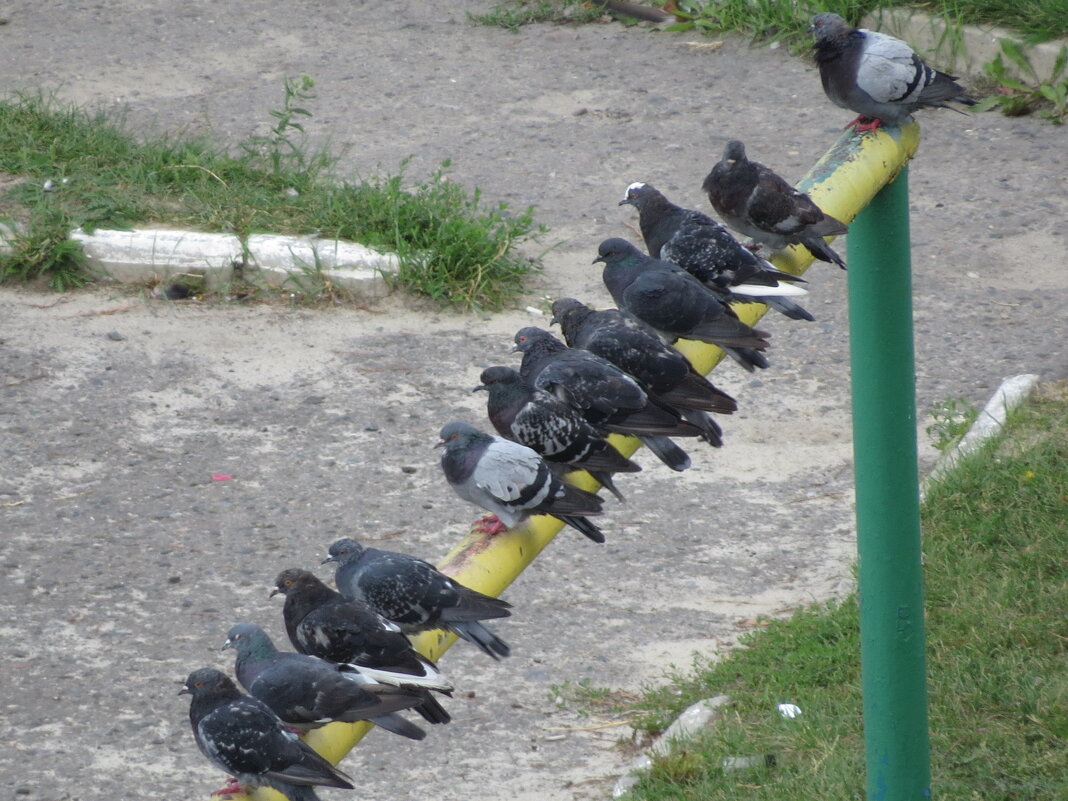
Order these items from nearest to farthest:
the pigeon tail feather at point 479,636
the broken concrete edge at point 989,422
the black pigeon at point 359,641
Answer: the black pigeon at point 359,641 → the pigeon tail feather at point 479,636 → the broken concrete edge at point 989,422

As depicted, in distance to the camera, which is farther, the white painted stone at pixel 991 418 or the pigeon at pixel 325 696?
the white painted stone at pixel 991 418

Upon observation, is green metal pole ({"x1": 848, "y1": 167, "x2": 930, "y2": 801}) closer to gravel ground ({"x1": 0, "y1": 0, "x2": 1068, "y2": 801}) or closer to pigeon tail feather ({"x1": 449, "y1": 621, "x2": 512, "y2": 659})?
pigeon tail feather ({"x1": 449, "y1": 621, "x2": 512, "y2": 659})

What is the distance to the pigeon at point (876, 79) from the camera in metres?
3.29

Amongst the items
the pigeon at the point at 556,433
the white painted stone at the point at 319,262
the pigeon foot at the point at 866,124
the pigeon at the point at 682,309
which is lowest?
the white painted stone at the point at 319,262

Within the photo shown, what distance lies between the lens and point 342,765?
3.88 meters

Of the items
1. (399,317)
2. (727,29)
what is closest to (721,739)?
(399,317)

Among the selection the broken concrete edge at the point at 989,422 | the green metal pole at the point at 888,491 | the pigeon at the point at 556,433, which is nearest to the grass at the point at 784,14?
the broken concrete edge at the point at 989,422

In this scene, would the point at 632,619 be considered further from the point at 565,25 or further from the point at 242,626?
the point at 565,25

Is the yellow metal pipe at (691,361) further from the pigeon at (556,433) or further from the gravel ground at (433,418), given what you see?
the gravel ground at (433,418)

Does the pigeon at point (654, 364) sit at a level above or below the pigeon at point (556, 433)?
above

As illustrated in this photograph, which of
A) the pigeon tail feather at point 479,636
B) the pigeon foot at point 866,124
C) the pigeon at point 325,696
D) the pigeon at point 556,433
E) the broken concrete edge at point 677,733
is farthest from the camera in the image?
the broken concrete edge at point 677,733

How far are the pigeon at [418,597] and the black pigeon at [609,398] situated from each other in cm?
54

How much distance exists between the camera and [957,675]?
3.74 m

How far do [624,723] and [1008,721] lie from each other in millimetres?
1048
